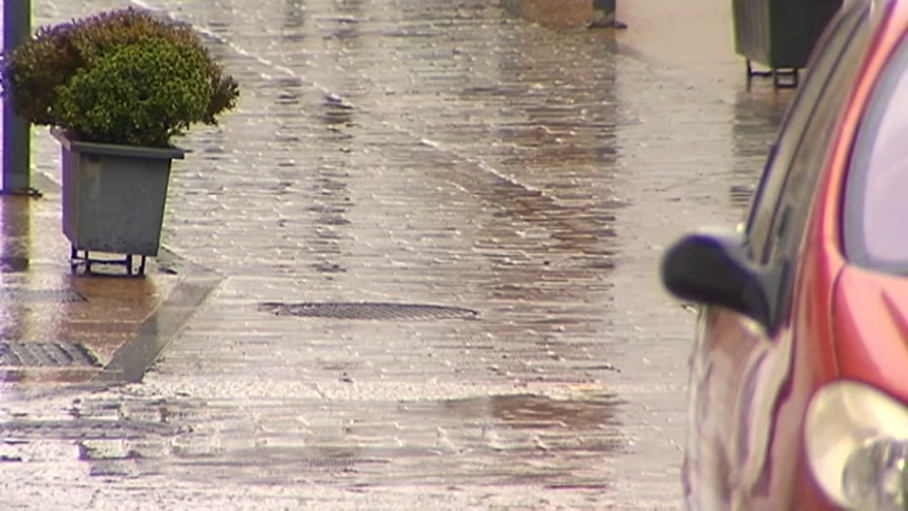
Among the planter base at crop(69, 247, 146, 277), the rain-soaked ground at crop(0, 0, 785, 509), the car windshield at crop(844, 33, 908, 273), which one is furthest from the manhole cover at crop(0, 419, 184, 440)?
the car windshield at crop(844, 33, 908, 273)

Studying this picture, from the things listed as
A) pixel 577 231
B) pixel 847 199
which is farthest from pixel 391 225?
pixel 847 199

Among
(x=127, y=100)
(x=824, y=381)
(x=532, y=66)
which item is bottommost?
(x=532, y=66)

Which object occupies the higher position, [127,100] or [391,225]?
[127,100]

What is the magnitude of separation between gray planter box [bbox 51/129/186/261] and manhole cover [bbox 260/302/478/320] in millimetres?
961

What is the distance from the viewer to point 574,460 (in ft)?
26.3

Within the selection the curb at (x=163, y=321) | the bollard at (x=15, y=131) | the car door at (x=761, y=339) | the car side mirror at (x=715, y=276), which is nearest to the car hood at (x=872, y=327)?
the car door at (x=761, y=339)

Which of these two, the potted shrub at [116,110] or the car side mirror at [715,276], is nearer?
the car side mirror at [715,276]

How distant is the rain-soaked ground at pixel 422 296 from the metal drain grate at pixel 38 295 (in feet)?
2.50

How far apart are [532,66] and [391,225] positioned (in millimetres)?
8559

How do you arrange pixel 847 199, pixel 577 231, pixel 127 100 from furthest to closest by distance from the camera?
pixel 577 231 < pixel 127 100 < pixel 847 199

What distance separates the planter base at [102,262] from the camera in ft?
39.6

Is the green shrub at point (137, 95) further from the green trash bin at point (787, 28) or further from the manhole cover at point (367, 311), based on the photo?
the green trash bin at point (787, 28)

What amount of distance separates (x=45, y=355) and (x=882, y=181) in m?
6.49

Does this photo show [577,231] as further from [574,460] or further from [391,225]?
[574,460]
